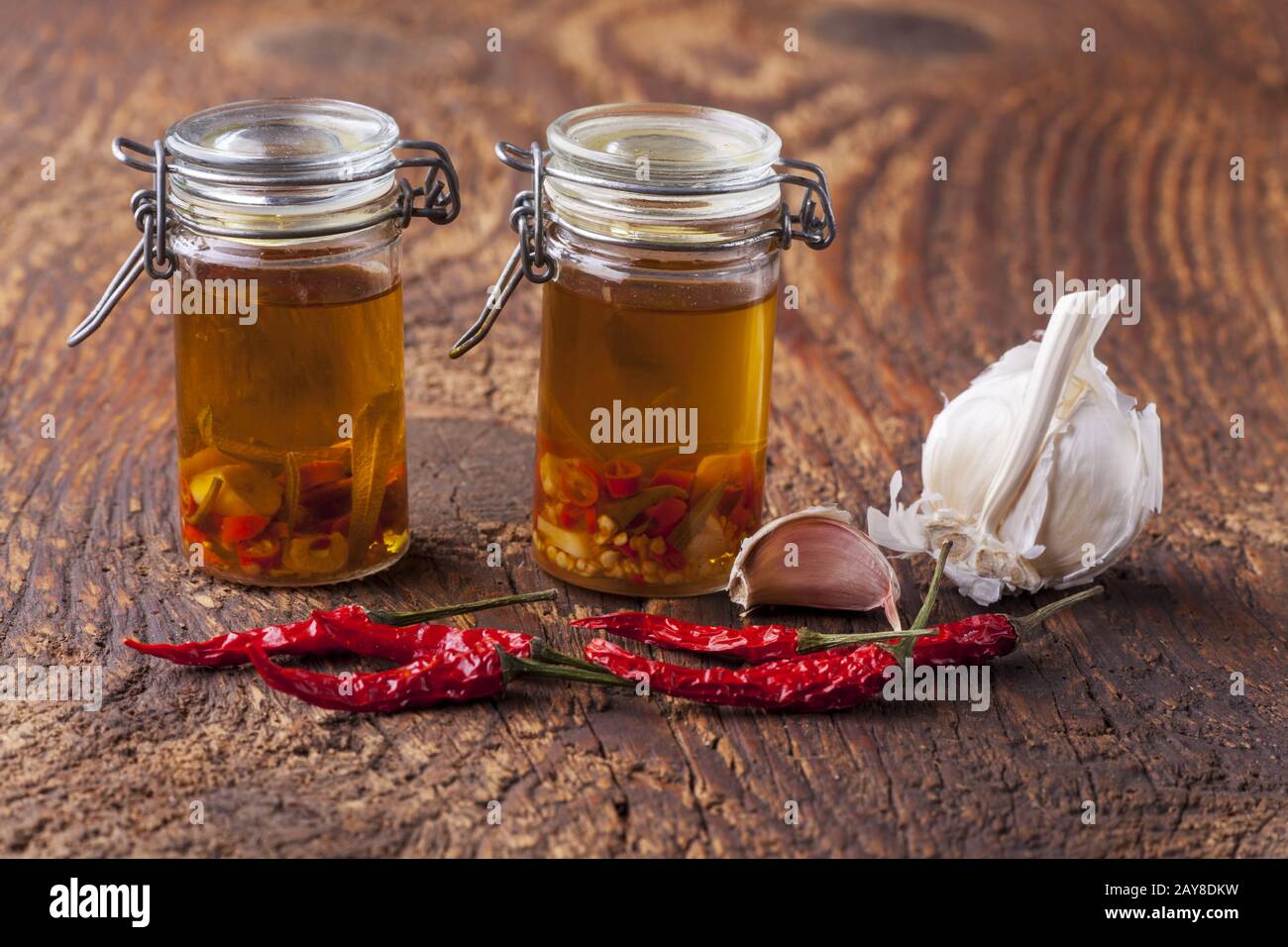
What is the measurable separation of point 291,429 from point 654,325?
44 cm

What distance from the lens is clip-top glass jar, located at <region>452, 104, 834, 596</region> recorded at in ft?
5.71

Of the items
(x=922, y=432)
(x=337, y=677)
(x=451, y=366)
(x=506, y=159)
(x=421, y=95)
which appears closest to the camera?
(x=337, y=677)

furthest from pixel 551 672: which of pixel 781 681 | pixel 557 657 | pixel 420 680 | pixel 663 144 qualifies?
pixel 663 144

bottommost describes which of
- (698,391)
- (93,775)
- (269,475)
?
(93,775)

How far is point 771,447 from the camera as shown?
2361mm

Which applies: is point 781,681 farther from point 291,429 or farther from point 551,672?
point 291,429

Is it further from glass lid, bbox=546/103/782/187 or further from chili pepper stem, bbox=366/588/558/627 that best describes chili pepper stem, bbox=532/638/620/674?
glass lid, bbox=546/103/782/187

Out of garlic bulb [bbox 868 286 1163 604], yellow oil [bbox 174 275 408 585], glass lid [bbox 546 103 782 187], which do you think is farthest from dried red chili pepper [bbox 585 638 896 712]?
glass lid [bbox 546 103 782 187]

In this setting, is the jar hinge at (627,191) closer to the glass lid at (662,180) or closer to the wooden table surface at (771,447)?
the glass lid at (662,180)

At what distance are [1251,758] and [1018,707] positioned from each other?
0.24 meters

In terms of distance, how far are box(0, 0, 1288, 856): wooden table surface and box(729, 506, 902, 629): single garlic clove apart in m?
0.05

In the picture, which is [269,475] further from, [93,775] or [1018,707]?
[1018,707]

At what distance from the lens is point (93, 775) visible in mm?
1518

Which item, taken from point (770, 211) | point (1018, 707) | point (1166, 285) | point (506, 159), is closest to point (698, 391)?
point (770, 211)
